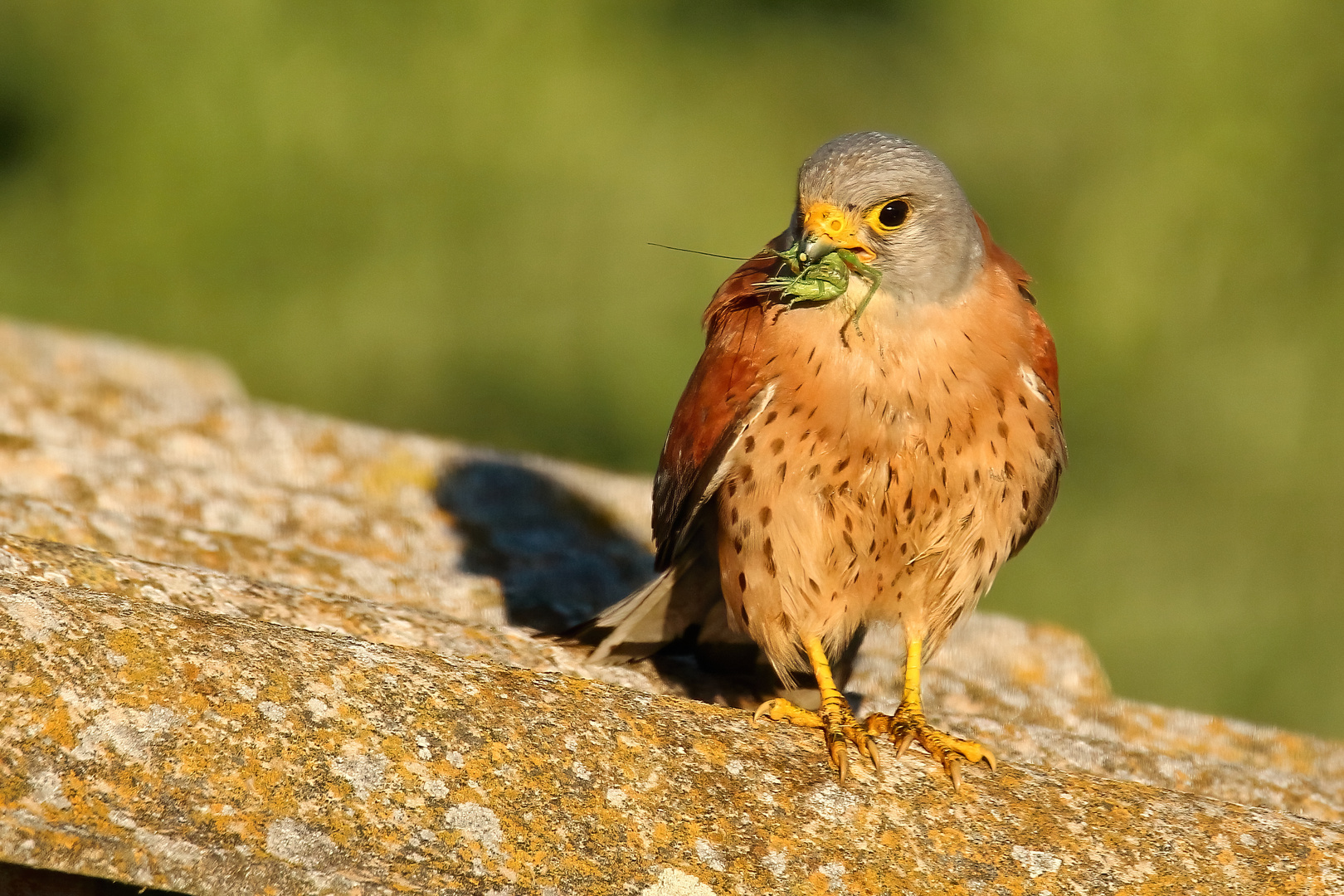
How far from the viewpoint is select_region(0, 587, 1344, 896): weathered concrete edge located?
1.77 metres

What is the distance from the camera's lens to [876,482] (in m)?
3.04

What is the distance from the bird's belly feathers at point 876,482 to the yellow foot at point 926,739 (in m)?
0.30

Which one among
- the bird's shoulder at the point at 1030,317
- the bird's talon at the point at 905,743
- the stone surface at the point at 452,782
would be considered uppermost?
the bird's shoulder at the point at 1030,317

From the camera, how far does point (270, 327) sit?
9562mm

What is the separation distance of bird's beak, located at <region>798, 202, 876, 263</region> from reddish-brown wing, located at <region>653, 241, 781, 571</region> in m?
0.21

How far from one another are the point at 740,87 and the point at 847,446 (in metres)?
7.69

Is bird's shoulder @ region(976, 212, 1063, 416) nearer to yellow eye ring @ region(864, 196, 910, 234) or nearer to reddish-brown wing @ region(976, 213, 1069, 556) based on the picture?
reddish-brown wing @ region(976, 213, 1069, 556)

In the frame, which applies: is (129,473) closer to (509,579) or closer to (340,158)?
(509,579)

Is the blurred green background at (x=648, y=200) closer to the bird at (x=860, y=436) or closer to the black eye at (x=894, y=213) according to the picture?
the bird at (x=860, y=436)

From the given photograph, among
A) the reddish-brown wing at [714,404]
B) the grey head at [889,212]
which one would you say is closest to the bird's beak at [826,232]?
the grey head at [889,212]

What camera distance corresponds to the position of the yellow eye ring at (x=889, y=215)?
112 inches

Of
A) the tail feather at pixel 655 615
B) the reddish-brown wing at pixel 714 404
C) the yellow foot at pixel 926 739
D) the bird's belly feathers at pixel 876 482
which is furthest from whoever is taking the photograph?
the tail feather at pixel 655 615

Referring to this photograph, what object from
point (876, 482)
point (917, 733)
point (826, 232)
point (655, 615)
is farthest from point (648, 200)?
point (917, 733)

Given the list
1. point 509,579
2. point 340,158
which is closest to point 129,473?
point 509,579
